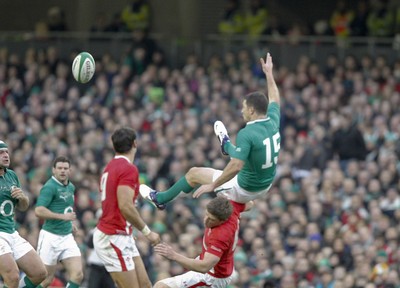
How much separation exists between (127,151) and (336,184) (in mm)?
8857

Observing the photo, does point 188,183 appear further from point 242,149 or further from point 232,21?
point 232,21

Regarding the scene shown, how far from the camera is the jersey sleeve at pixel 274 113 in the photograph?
46.1 feet

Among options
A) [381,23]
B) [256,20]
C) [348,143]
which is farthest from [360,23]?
[348,143]

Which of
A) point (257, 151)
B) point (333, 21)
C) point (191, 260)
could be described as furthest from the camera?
point (333, 21)

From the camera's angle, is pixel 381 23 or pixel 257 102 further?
pixel 381 23

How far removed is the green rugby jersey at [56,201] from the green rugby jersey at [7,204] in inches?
48.5

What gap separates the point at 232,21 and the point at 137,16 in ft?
7.86

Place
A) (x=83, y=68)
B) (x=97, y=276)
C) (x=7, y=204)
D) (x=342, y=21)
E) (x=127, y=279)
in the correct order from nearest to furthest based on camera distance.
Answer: (x=127, y=279)
(x=7, y=204)
(x=83, y=68)
(x=97, y=276)
(x=342, y=21)

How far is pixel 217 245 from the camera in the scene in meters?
13.2

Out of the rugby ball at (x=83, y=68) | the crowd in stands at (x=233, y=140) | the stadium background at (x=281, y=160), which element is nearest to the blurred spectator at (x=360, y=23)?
the stadium background at (x=281, y=160)

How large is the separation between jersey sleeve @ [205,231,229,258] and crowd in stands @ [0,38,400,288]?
5.08 metres

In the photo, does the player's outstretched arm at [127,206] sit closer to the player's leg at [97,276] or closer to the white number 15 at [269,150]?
the white number 15 at [269,150]

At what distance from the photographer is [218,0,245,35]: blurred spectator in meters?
27.2

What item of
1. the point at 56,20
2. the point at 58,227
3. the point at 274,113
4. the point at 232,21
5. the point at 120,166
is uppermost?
the point at 56,20
